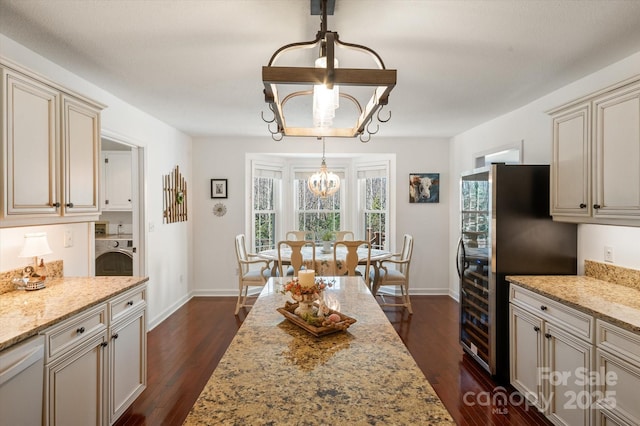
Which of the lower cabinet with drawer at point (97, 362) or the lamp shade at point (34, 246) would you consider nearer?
the lower cabinet with drawer at point (97, 362)

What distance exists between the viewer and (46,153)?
1.98 meters

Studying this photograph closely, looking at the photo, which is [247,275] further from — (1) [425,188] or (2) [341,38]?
(2) [341,38]

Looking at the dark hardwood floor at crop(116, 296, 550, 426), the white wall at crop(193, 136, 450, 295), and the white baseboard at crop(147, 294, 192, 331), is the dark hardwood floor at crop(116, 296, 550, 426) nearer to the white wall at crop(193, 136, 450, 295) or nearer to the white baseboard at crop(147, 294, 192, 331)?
the white baseboard at crop(147, 294, 192, 331)

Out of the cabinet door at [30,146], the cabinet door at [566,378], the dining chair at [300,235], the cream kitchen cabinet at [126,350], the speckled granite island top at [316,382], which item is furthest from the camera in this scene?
the dining chair at [300,235]

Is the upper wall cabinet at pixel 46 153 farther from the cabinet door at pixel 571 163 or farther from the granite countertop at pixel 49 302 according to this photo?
the cabinet door at pixel 571 163

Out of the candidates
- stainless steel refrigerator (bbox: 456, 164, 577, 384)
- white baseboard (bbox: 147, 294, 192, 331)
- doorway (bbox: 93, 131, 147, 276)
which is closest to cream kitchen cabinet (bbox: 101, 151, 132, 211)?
doorway (bbox: 93, 131, 147, 276)

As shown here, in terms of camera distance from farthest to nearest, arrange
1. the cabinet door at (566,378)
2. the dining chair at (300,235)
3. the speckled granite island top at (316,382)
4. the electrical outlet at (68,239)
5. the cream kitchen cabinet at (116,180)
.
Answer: the dining chair at (300,235) < the cream kitchen cabinet at (116,180) < the electrical outlet at (68,239) < the cabinet door at (566,378) < the speckled granite island top at (316,382)

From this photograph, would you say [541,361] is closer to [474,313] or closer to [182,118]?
[474,313]

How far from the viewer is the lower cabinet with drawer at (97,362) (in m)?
1.65

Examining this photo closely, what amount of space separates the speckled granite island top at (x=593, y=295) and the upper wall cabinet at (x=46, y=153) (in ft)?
10.1

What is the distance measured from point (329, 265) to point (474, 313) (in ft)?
5.57

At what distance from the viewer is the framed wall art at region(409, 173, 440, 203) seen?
5.25 m

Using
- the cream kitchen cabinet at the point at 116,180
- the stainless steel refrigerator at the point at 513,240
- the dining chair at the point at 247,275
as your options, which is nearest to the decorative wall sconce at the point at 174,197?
the cream kitchen cabinet at the point at 116,180

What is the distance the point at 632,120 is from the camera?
1979 mm
